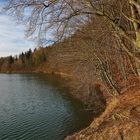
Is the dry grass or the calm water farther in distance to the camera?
the calm water

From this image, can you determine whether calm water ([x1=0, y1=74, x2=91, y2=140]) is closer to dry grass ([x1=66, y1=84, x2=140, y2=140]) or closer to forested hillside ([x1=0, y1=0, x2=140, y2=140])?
forested hillside ([x1=0, y1=0, x2=140, y2=140])

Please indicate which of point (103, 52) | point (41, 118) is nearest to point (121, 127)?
point (103, 52)

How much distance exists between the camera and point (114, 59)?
24.2 meters

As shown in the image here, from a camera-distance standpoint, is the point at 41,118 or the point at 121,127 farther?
the point at 41,118

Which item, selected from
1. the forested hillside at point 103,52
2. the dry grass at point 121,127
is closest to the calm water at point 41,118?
the forested hillside at point 103,52

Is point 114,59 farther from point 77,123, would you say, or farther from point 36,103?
point 36,103

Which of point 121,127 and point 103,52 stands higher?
point 103,52

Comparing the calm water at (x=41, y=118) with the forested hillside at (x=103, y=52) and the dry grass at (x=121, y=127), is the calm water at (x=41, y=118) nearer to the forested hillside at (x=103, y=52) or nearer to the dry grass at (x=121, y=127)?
the forested hillside at (x=103, y=52)

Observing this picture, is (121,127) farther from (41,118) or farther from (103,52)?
(41,118)

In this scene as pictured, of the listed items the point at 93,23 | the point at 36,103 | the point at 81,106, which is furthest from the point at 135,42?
the point at 36,103

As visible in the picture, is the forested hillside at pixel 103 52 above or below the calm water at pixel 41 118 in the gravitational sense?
above

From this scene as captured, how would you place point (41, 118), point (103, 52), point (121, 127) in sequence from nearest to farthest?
point (121, 127), point (103, 52), point (41, 118)

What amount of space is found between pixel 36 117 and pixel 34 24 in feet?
57.4

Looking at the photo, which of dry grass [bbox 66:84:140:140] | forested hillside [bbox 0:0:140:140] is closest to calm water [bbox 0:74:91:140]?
forested hillside [bbox 0:0:140:140]
